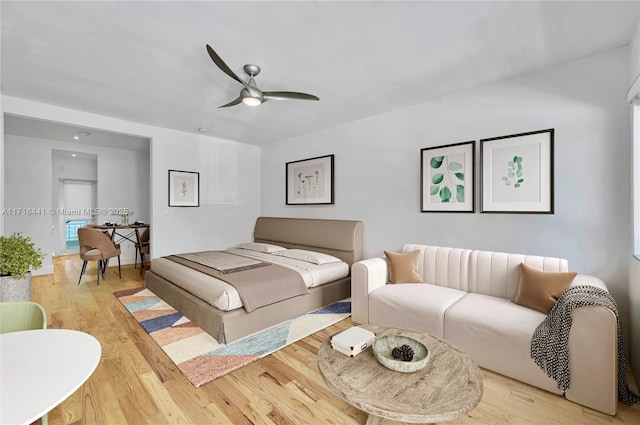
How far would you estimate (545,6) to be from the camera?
1.85 metres

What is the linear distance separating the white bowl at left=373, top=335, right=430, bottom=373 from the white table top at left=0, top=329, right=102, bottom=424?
129 centimetres

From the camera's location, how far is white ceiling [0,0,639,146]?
1.87 metres

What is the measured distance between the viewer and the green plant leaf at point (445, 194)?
3.25 metres

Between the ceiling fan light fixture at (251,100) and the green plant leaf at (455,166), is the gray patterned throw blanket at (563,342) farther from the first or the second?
A: the ceiling fan light fixture at (251,100)

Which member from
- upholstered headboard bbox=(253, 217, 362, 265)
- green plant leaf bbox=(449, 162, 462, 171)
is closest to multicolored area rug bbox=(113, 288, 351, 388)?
upholstered headboard bbox=(253, 217, 362, 265)

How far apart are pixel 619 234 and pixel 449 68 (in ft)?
6.60

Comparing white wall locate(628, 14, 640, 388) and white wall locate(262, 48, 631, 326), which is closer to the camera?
white wall locate(628, 14, 640, 388)

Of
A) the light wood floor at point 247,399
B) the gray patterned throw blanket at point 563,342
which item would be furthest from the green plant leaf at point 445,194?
the light wood floor at point 247,399

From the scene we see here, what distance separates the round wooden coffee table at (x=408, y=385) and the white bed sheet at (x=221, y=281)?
124 cm

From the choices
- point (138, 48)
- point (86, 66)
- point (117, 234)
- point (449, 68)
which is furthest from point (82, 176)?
point (449, 68)

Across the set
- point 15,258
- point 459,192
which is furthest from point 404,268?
point 15,258

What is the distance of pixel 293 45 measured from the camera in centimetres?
225

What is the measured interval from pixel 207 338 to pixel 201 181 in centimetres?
321

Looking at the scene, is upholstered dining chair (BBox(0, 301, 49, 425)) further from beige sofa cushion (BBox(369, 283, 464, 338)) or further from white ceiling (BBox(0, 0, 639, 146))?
beige sofa cushion (BBox(369, 283, 464, 338))
